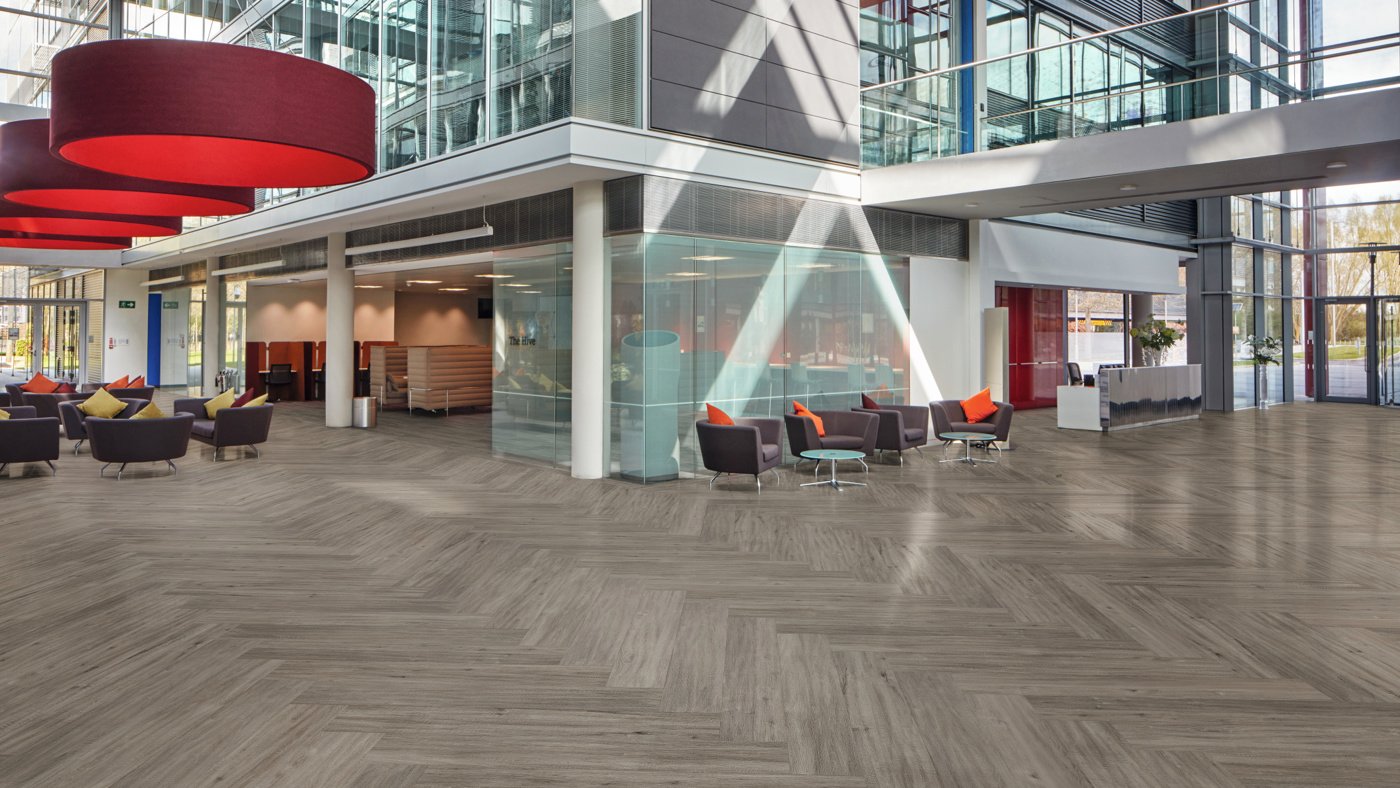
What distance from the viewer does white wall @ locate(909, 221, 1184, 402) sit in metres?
13.0

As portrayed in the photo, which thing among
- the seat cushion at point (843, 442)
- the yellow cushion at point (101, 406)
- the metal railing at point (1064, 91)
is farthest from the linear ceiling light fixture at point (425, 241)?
the metal railing at point (1064, 91)

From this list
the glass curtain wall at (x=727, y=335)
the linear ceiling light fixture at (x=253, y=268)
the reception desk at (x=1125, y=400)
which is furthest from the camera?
the linear ceiling light fixture at (x=253, y=268)

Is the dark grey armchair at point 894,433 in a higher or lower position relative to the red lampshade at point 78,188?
lower

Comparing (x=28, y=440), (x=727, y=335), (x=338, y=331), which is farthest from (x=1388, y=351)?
(x=28, y=440)

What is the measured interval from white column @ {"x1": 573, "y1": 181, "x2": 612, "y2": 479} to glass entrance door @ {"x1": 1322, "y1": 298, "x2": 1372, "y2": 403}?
19.3 metres

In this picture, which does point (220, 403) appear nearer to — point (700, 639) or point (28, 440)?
point (28, 440)

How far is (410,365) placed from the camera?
18203 millimetres

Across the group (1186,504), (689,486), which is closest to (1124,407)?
(1186,504)

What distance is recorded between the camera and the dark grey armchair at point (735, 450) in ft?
29.9

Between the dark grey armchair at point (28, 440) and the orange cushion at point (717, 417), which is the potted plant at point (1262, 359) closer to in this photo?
the orange cushion at point (717, 417)

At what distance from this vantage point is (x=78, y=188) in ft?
24.9

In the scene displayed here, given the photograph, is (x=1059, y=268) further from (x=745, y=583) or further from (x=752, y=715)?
(x=752, y=715)

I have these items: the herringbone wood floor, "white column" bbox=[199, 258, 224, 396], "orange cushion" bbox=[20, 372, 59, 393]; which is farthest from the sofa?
"white column" bbox=[199, 258, 224, 396]

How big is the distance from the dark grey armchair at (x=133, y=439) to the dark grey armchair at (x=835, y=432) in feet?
22.4
